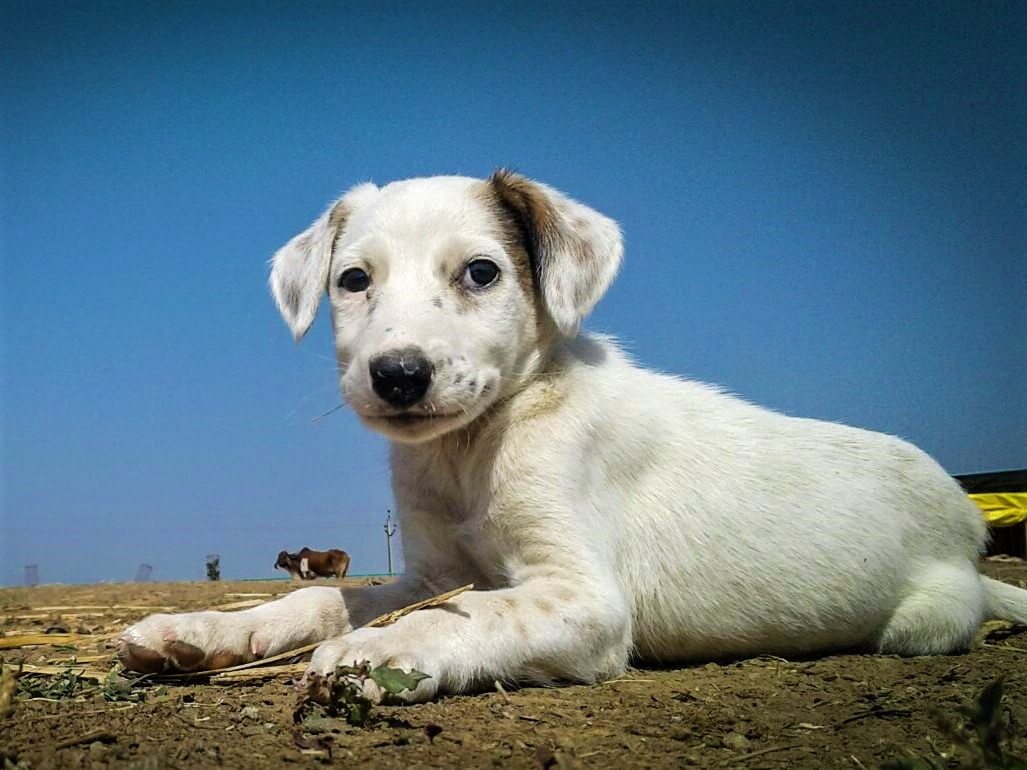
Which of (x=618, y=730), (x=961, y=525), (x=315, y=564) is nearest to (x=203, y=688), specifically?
(x=618, y=730)

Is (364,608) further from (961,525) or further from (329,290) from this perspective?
(961,525)

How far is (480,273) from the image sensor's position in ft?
15.4

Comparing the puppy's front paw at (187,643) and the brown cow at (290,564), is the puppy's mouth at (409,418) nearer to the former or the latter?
the puppy's front paw at (187,643)

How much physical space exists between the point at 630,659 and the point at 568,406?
132cm

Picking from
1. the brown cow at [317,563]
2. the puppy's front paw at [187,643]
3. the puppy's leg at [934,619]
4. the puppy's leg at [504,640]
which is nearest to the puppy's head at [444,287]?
the puppy's leg at [504,640]

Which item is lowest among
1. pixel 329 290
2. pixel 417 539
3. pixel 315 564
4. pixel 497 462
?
pixel 315 564

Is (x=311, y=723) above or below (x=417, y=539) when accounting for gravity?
below

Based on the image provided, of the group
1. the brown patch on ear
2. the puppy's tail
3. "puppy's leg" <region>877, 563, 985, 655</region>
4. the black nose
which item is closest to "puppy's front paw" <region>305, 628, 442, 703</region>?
the black nose

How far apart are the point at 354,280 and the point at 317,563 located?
A: 11.6 metres

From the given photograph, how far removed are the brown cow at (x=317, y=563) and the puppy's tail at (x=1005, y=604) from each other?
1121 centimetres

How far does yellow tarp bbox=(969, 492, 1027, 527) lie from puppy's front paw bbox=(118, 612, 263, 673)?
41.0 feet

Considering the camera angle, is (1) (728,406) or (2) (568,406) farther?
(1) (728,406)

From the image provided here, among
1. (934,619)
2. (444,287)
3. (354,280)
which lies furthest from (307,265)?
(934,619)

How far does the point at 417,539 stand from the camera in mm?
5062
